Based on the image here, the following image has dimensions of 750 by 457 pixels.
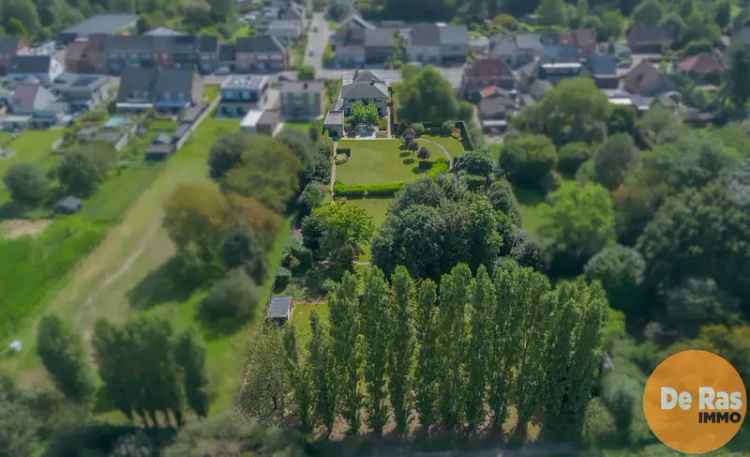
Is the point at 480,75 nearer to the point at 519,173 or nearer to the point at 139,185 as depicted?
the point at 519,173

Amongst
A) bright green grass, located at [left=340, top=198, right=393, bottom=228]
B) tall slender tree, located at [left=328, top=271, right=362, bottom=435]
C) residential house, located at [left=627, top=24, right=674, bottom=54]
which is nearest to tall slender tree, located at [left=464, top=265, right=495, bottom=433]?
tall slender tree, located at [left=328, top=271, right=362, bottom=435]

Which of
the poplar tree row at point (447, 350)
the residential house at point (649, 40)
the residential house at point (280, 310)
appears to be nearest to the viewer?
the poplar tree row at point (447, 350)

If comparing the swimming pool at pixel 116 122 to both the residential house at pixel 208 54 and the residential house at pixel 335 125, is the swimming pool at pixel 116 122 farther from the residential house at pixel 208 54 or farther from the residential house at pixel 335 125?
the residential house at pixel 335 125

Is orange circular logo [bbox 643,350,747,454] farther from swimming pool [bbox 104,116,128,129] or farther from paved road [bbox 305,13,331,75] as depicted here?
paved road [bbox 305,13,331,75]

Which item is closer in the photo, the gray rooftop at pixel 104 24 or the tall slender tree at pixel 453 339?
the tall slender tree at pixel 453 339

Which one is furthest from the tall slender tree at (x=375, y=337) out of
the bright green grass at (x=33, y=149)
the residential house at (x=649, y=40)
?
the residential house at (x=649, y=40)

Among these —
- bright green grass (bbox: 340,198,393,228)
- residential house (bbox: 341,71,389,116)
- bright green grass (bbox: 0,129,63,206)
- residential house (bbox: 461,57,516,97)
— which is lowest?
bright green grass (bbox: 0,129,63,206)
